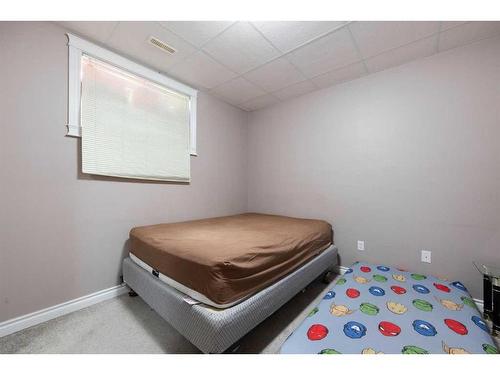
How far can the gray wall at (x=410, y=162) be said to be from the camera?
1793 mm

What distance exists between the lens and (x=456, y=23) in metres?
1.62

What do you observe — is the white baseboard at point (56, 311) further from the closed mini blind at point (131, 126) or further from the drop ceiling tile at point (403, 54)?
the drop ceiling tile at point (403, 54)

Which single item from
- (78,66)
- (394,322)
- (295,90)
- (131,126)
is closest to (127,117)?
(131,126)

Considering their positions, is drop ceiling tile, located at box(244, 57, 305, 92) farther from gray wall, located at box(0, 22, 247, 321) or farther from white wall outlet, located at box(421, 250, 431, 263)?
white wall outlet, located at box(421, 250, 431, 263)

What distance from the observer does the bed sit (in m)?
1.12

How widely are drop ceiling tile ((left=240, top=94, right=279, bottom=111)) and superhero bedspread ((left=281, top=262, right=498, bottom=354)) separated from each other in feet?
8.62

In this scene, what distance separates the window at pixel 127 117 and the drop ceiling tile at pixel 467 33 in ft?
8.88

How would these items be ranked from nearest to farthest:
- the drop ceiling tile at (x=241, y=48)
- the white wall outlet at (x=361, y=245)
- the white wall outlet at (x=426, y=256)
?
the drop ceiling tile at (x=241, y=48), the white wall outlet at (x=426, y=256), the white wall outlet at (x=361, y=245)

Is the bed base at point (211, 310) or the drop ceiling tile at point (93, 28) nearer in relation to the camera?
the bed base at point (211, 310)

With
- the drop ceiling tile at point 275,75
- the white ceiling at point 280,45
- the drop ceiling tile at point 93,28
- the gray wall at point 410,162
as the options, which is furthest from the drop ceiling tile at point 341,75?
the drop ceiling tile at point 93,28

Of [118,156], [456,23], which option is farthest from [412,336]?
[118,156]

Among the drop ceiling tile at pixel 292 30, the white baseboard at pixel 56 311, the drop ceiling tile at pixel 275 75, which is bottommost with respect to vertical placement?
the white baseboard at pixel 56 311

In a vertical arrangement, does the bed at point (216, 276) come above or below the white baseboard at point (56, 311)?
above

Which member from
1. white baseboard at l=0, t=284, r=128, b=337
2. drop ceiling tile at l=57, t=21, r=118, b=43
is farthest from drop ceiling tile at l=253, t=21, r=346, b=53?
white baseboard at l=0, t=284, r=128, b=337
